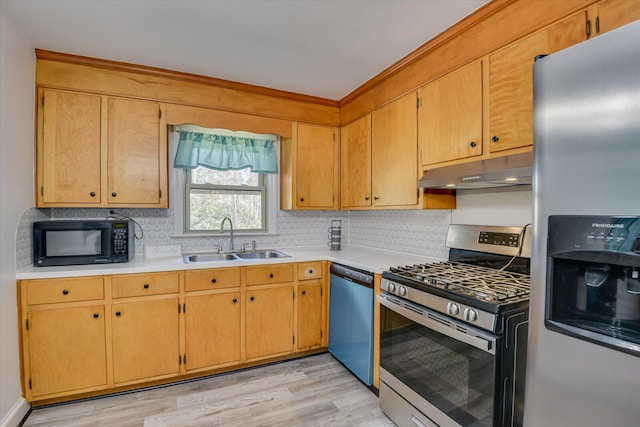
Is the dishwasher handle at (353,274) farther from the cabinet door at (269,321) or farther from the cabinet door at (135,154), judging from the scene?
the cabinet door at (135,154)

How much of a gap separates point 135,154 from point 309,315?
201cm

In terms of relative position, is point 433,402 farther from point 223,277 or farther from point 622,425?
point 223,277

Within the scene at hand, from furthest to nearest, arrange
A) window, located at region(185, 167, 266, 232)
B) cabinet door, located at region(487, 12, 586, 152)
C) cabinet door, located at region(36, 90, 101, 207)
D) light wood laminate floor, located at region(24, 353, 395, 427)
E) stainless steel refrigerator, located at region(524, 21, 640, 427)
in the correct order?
window, located at region(185, 167, 266, 232) → cabinet door, located at region(36, 90, 101, 207) → light wood laminate floor, located at region(24, 353, 395, 427) → cabinet door, located at region(487, 12, 586, 152) → stainless steel refrigerator, located at region(524, 21, 640, 427)

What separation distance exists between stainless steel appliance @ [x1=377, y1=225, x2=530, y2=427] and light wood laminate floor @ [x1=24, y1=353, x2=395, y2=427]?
0.35m

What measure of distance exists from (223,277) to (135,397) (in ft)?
3.37

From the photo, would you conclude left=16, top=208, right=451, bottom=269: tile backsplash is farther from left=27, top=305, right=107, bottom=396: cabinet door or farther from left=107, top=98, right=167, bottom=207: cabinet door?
left=27, top=305, right=107, bottom=396: cabinet door

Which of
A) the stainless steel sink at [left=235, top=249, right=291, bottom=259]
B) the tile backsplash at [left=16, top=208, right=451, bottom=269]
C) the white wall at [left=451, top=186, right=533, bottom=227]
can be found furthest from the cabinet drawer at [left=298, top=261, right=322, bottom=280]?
the white wall at [left=451, top=186, right=533, bottom=227]

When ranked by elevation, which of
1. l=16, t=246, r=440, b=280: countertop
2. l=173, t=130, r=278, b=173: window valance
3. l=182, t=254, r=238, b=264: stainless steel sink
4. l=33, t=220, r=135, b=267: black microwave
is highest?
l=173, t=130, r=278, b=173: window valance

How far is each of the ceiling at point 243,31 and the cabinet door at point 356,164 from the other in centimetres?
55

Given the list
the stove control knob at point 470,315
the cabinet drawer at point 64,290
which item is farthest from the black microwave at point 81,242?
the stove control knob at point 470,315

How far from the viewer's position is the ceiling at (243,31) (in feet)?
5.99

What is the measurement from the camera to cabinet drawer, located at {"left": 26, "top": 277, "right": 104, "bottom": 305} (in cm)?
211

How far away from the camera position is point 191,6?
1824 millimetres

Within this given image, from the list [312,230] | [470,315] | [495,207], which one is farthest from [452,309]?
[312,230]
